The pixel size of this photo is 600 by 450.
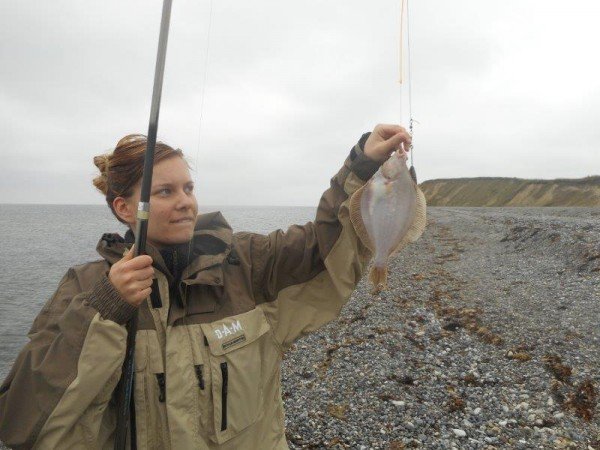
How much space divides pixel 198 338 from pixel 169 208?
35.7 inches

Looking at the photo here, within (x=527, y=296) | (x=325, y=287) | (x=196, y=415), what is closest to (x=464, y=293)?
(x=527, y=296)

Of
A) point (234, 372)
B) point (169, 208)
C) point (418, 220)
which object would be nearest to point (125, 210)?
point (169, 208)

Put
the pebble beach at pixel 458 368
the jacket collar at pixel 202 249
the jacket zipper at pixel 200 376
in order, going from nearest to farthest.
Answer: the jacket zipper at pixel 200 376 < the jacket collar at pixel 202 249 < the pebble beach at pixel 458 368

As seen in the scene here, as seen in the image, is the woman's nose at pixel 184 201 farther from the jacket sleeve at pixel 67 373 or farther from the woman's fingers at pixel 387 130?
the woman's fingers at pixel 387 130

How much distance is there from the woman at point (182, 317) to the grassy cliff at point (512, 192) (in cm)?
6874

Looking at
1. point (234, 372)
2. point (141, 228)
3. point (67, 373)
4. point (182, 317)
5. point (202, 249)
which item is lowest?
point (234, 372)

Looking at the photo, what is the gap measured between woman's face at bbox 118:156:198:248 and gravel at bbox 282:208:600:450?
4259 millimetres

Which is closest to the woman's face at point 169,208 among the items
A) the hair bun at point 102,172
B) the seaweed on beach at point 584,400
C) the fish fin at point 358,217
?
the hair bun at point 102,172

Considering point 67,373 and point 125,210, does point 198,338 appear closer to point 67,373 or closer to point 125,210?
point 67,373

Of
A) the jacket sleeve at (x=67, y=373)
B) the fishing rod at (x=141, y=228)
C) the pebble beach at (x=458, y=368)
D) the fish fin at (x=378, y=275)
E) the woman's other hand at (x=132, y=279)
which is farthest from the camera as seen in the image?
the pebble beach at (x=458, y=368)

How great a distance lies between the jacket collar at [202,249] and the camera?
9.00 feet

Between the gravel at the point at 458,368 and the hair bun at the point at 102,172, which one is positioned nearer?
the hair bun at the point at 102,172

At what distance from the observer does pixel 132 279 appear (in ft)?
7.79

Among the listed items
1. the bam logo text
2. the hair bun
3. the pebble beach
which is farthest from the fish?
the pebble beach
